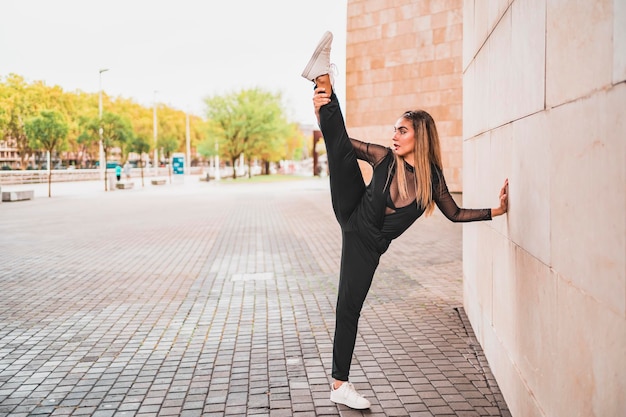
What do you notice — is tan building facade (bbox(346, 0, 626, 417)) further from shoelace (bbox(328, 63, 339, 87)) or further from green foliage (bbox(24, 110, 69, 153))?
green foliage (bbox(24, 110, 69, 153))

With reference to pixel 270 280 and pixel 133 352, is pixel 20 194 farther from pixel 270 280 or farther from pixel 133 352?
pixel 133 352

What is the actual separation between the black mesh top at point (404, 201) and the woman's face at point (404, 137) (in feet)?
0.25

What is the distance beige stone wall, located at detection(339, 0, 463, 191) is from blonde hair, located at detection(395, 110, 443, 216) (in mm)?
19091

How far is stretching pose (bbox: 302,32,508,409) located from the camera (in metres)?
4.05

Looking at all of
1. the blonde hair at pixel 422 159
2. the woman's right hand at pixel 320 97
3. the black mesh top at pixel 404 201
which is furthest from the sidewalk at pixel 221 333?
the woman's right hand at pixel 320 97

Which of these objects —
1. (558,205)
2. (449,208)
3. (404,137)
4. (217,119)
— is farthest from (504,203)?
(217,119)

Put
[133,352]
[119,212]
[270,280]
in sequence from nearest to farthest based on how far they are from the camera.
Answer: [133,352]
[270,280]
[119,212]

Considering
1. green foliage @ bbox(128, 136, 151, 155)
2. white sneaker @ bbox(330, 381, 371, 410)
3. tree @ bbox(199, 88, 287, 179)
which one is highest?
tree @ bbox(199, 88, 287, 179)

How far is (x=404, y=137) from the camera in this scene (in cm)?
413

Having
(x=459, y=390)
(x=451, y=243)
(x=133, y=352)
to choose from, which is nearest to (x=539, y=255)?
(x=459, y=390)

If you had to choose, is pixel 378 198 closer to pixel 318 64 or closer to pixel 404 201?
pixel 404 201

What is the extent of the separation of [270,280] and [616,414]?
7.44m

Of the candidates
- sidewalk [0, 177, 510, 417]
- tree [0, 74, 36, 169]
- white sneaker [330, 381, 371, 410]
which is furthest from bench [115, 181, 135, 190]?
white sneaker [330, 381, 371, 410]

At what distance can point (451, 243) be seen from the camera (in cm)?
1390
